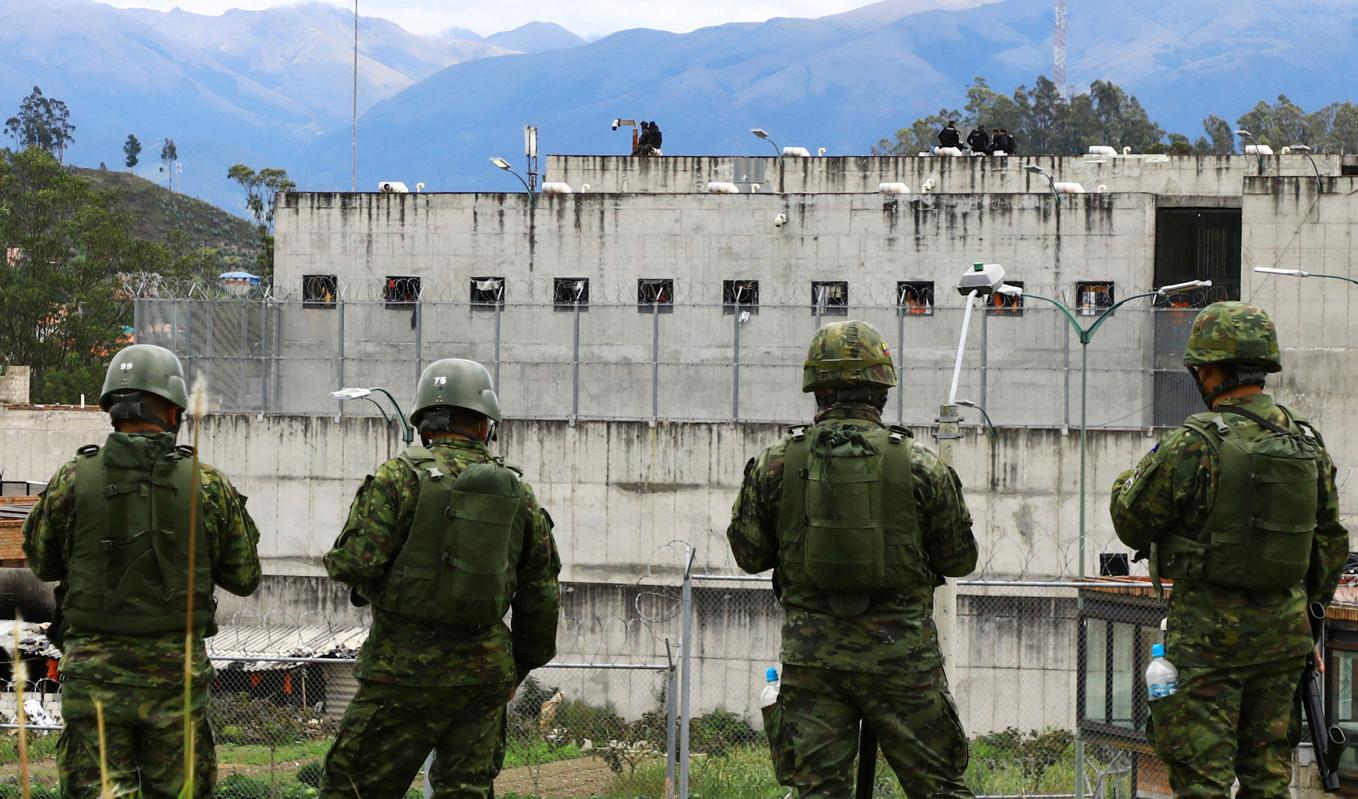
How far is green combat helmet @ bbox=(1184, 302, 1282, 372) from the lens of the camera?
641cm

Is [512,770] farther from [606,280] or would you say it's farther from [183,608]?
[606,280]

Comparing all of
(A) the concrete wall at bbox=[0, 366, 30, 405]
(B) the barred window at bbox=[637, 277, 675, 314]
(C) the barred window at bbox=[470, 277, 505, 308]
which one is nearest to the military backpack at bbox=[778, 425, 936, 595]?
(B) the barred window at bbox=[637, 277, 675, 314]

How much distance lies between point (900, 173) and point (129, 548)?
33966 mm

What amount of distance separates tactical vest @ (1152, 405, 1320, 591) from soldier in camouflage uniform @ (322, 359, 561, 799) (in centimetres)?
247

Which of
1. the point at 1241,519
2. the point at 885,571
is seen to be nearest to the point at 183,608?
the point at 885,571

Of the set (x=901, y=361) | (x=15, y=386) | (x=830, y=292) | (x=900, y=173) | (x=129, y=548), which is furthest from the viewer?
(x=15, y=386)

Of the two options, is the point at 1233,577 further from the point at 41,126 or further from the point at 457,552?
the point at 41,126

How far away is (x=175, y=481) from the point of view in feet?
20.8

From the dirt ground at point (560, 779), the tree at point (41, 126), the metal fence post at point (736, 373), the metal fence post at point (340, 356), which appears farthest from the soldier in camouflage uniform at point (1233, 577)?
the tree at point (41, 126)

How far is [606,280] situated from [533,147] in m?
8.33

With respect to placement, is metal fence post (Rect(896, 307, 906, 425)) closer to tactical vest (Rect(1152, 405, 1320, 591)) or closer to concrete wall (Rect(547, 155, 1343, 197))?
concrete wall (Rect(547, 155, 1343, 197))

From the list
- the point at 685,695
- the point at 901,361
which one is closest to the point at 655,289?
the point at 901,361

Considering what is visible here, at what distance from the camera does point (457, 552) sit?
6.18 meters

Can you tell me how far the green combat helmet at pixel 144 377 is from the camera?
21.4 feet
